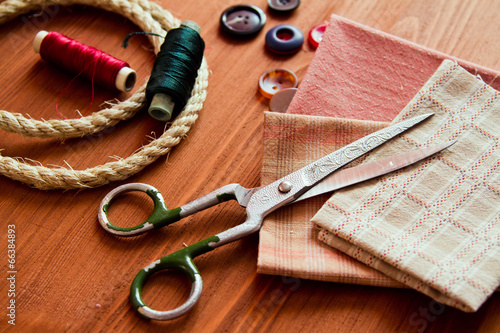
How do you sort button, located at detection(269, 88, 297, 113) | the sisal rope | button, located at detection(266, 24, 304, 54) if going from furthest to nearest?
button, located at detection(266, 24, 304, 54)
button, located at detection(269, 88, 297, 113)
the sisal rope

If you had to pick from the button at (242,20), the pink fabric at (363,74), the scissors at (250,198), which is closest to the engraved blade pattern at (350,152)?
the scissors at (250,198)

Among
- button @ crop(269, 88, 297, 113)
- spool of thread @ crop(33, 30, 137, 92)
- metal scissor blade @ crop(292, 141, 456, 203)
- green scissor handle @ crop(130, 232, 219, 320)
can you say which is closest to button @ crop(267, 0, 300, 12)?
button @ crop(269, 88, 297, 113)

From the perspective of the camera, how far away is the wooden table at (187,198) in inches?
30.7

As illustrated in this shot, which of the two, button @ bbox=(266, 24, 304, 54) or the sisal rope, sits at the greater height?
button @ bbox=(266, 24, 304, 54)

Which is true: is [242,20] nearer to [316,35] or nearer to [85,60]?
[316,35]

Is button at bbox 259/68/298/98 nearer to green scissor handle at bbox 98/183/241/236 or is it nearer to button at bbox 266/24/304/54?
button at bbox 266/24/304/54

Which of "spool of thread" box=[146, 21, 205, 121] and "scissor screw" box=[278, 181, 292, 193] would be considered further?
"spool of thread" box=[146, 21, 205, 121]

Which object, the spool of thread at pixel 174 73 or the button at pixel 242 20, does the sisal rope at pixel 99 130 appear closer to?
the spool of thread at pixel 174 73

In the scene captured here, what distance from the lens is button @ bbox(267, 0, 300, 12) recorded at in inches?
46.8

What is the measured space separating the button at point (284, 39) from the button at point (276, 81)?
7 centimetres

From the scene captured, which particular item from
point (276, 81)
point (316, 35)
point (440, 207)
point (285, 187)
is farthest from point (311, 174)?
point (316, 35)

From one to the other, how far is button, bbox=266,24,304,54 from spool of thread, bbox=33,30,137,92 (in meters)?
0.36

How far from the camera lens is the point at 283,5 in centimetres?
120

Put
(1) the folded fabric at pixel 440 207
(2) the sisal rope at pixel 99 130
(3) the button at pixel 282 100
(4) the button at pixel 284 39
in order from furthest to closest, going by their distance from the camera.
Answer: (4) the button at pixel 284 39 < (3) the button at pixel 282 100 < (2) the sisal rope at pixel 99 130 < (1) the folded fabric at pixel 440 207
